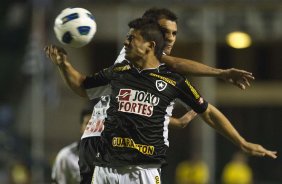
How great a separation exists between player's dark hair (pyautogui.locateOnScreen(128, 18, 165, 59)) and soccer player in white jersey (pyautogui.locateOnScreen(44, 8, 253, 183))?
18 cm

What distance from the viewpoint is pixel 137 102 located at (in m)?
7.70

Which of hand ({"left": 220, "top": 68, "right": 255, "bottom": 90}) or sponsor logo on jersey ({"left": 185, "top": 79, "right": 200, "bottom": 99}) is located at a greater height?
hand ({"left": 220, "top": 68, "right": 255, "bottom": 90})

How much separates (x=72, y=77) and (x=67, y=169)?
7.30ft

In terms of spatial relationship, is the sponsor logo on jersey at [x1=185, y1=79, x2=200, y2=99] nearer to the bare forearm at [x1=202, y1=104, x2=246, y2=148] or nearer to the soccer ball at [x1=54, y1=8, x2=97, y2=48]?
the bare forearm at [x1=202, y1=104, x2=246, y2=148]

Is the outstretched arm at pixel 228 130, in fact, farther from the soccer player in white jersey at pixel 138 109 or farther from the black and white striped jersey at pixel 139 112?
the black and white striped jersey at pixel 139 112

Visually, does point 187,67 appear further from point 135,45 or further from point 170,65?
point 135,45

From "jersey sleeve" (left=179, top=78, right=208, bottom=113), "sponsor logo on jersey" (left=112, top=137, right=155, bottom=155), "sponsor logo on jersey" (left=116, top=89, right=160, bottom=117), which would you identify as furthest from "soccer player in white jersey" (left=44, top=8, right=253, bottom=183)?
"sponsor logo on jersey" (left=112, top=137, right=155, bottom=155)

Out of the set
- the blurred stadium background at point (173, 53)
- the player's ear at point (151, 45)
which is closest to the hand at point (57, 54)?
the player's ear at point (151, 45)

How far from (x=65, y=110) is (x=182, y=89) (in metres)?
24.0

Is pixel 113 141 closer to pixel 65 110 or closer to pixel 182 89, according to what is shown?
pixel 182 89

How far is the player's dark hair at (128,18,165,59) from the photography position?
301 inches

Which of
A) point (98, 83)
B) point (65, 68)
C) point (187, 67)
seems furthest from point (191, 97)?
point (65, 68)

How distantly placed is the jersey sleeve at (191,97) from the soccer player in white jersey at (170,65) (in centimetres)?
11

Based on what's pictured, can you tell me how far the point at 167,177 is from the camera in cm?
2761
